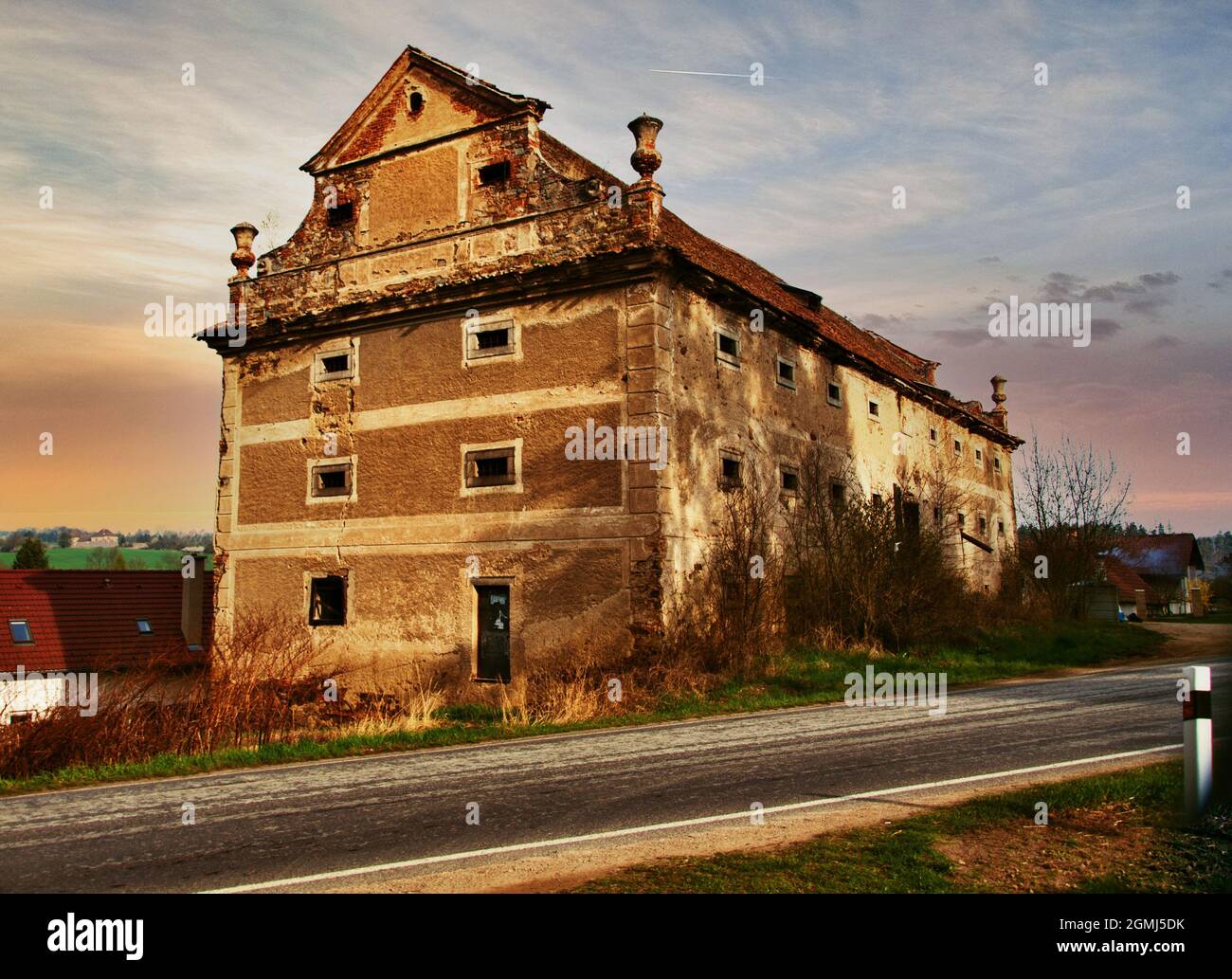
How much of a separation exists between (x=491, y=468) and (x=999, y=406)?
26688 mm

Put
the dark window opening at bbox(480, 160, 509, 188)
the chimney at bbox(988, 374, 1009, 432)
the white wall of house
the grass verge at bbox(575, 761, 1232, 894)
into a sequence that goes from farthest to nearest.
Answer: the chimney at bbox(988, 374, 1009, 432) → the dark window opening at bbox(480, 160, 509, 188) → the white wall of house → the grass verge at bbox(575, 761, 1232, 894)

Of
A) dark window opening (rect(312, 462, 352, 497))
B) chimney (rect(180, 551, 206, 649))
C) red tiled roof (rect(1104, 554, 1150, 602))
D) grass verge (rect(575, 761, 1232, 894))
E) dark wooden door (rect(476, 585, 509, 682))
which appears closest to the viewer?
grass verge (rect(575, 761, 1232, 894))

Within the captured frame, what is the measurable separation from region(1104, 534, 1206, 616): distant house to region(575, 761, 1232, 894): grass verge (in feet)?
193

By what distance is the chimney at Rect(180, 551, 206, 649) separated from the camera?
2556 cm

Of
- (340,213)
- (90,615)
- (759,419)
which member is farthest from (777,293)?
(90,615)

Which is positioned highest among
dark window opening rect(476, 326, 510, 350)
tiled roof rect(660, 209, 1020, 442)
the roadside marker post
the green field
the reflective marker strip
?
tiled roof rect(660, 209, 1020, 442)

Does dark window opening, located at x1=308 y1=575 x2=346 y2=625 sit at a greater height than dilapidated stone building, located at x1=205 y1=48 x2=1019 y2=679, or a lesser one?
lesser

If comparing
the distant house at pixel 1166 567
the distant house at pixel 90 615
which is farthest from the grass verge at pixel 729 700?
the distant house at pixel 1166 567

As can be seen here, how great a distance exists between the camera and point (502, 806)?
21.9 ft

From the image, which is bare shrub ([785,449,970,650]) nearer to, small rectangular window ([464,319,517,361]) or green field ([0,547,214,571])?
small rectangular window ([464,319,517,361])

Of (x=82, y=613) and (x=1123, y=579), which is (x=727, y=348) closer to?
(x=82, y=613)

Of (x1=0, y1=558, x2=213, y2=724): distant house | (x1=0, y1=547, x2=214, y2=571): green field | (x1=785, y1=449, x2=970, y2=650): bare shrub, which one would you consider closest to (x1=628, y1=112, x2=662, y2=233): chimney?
(x1=785, y1=449, x2=970, y2=650): bare shrub
